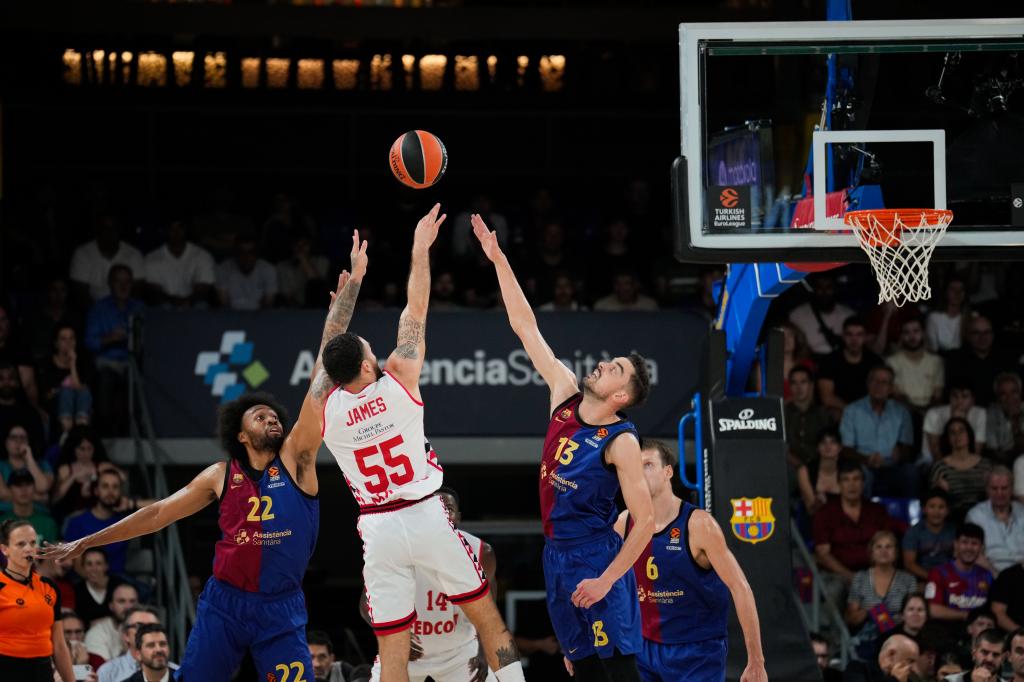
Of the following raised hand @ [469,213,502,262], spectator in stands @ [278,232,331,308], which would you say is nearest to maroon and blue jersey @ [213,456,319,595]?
raised hand @ [469,213,502,262]

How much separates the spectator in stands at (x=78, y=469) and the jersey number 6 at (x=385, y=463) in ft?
17.5

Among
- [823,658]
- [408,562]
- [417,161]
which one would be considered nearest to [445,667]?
[408,562]

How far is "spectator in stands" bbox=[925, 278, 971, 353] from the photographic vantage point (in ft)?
48.6

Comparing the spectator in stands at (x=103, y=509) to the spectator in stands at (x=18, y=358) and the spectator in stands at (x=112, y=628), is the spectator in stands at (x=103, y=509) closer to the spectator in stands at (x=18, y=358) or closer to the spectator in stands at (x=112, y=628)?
the spectator in stands at (x=112, y=628)

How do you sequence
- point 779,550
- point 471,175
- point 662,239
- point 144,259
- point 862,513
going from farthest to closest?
point 471,175 < point 662,239 < point 144,259 < point 862,513 < point 779,550

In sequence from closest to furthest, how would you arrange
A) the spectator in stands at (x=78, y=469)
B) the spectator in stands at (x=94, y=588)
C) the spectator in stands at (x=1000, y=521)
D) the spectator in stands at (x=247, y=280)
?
the spectator in stands at (x=94, y=588) < the spectator in stands at (x=78, y=469) < the spectator in stands at (x=1000, y=521) < the spectator in stands at (x=247, y=280)

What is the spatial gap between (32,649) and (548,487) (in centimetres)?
350

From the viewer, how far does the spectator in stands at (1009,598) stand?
39.9 ft

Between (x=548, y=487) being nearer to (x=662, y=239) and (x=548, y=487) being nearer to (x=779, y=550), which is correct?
(x=779, y=550)

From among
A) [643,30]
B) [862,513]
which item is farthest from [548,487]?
[643,30]

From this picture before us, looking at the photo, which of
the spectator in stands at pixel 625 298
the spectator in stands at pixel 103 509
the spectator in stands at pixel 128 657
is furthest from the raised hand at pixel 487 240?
the spectator in stands at pixel 625 298

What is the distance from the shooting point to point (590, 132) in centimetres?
1781

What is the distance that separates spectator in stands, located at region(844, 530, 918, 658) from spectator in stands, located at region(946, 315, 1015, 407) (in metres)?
2.45

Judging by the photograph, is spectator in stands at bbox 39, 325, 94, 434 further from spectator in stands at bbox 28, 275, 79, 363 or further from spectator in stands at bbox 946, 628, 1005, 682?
spectator in stands at bbox 946, 628, 1005, 682
